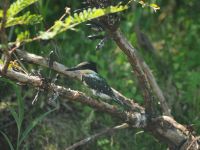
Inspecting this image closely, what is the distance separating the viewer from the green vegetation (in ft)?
8.48

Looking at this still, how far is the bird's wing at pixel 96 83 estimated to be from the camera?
7.01 ft

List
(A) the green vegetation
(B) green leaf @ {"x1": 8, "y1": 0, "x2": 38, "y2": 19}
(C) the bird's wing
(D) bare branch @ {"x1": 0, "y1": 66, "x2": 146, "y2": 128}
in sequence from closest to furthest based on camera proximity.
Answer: (B) green leaf @ {"x1": 8, "y1": 0, "x2": 38, "y2": 19}
(D) bare branch @ {"x1": 0, "y1": 66, "x2": 146, "y2": 128}
(C) the bird's wing
(A) the green vegetation

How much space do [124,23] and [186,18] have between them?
0.60 meters

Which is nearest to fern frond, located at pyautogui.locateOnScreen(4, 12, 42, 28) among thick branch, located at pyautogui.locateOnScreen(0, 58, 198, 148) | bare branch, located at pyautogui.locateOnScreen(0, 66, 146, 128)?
bare branch, located at pyautogui.locateOnScreen(0, 66, 146, 128)

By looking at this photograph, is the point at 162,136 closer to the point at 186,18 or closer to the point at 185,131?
the point at 185,131

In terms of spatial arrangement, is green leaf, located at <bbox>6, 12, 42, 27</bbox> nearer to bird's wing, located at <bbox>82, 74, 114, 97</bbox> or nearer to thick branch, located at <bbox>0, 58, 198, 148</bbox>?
thick branch, located at <bbox>0, 58, 198, 148</bbox>

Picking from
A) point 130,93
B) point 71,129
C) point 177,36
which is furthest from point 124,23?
point 71,129

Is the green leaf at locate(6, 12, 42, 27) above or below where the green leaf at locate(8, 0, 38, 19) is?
below

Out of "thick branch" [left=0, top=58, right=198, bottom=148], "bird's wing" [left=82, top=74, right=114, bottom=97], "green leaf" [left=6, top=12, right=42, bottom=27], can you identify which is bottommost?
"thick branch" [left=0, top=58, right=198, bottom=148]

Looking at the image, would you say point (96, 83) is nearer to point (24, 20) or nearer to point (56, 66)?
point (56, 66)

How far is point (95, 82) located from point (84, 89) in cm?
16

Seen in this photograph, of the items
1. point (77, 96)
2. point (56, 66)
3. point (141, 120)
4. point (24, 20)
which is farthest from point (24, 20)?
point (141, 120)

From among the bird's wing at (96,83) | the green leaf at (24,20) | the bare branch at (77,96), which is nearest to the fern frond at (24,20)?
the green leaf at (24,20)

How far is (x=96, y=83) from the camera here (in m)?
2.15
